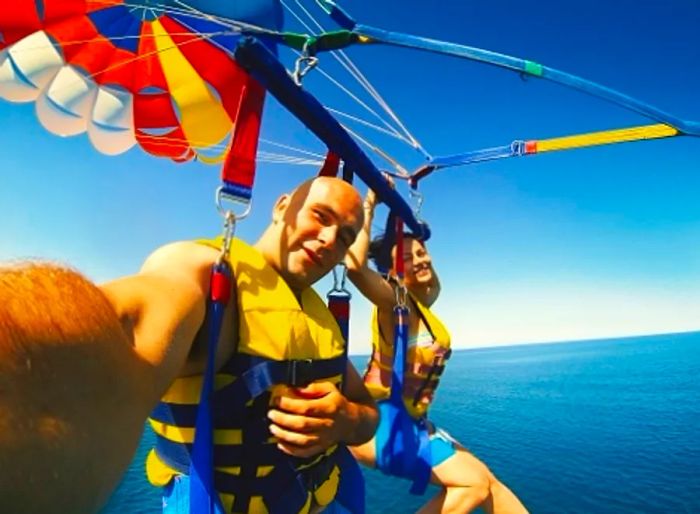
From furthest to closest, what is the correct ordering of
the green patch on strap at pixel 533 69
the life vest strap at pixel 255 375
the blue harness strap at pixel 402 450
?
the green patch on strap at pixel 533 69 → the blue harness strap at pixel 402 450 → the life vest strap at pixel 255 375

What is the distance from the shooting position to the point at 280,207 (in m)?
2.10

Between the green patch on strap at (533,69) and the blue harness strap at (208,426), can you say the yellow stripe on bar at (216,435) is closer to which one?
the blue harness strap at (208,426)

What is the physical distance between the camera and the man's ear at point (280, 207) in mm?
2041

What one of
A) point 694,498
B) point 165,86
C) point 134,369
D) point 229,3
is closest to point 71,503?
point 134,369

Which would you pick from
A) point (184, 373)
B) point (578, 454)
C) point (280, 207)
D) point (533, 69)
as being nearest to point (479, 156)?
point (533, 69)

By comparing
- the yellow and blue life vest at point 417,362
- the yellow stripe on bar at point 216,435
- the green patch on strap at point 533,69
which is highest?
the green patch on strap at point 533,69

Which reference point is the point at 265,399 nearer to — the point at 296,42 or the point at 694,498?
the point at 296,42

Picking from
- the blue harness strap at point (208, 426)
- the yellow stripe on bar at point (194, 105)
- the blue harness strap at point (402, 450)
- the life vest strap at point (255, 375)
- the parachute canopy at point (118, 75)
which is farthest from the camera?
the yellow stripe on bar at point (194, 105)

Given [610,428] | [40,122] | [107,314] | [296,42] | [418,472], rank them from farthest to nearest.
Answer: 1. [610,428]
2. [40,122]
3. [418,472]
4. [296,42]
5. [107,314]

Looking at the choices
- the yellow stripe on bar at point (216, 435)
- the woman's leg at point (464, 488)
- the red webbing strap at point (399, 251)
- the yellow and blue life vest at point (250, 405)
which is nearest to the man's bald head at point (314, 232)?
the yellow and blue life vest at point (250, 405)

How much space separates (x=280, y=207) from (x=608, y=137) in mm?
3106

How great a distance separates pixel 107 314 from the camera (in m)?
0.72

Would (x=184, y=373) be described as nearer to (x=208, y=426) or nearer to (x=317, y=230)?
(x=208, y=426)

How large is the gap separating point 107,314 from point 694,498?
11.9m
